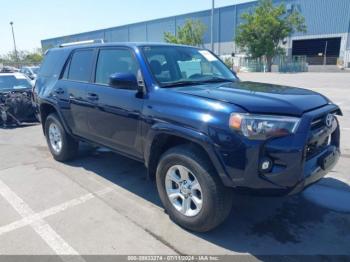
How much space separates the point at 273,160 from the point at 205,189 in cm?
67

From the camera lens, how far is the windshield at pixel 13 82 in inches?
381

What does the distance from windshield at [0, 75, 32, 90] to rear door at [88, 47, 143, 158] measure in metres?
6.57

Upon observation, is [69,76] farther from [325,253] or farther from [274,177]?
[325,253]

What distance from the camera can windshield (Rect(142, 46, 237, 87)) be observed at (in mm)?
3675

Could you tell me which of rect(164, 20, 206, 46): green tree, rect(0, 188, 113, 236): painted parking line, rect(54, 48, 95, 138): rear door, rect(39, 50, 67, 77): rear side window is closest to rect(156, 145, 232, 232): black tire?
rect(0, 188, 113, 236): painted parking line

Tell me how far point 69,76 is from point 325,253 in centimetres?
419

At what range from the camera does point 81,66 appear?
15.5 ft

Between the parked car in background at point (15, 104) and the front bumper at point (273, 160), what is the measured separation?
792cm

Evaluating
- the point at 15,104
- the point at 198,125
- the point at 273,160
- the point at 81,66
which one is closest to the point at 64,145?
the point at 81,66

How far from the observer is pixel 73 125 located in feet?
16.2

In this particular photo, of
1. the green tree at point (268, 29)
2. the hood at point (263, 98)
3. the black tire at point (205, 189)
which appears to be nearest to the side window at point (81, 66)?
the hood at point (263, 98)

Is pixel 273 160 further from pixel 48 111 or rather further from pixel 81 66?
pixel 48 111

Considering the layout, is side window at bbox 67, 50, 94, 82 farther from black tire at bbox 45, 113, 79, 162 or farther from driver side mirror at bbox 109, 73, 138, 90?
driver side mirror at bbox 109, 73, 138, 90

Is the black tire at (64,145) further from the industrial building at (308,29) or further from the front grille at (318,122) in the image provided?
the industrial building at (308,29)
